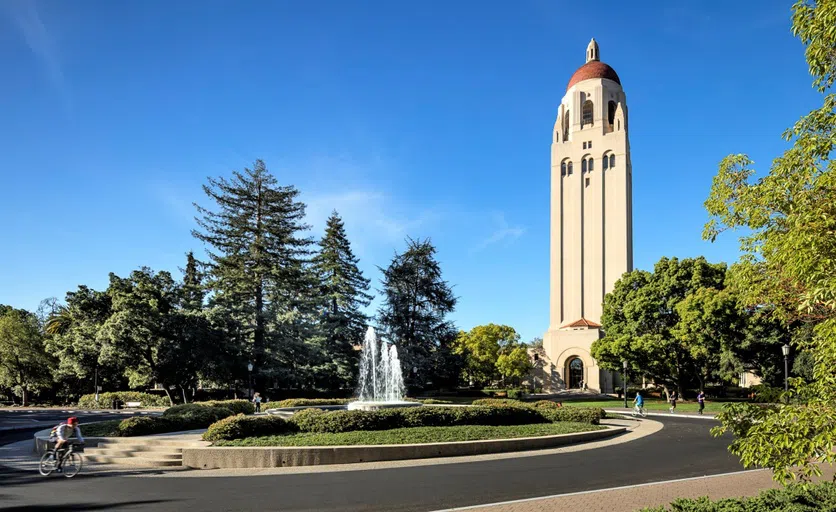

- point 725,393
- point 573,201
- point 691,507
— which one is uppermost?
point 573,201

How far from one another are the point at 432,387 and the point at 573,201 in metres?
26.2

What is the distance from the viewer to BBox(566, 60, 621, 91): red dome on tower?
65.3 metres

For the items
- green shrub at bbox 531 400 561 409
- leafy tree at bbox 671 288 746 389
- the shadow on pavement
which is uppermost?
leafy tree at bbox 671 288 746 389

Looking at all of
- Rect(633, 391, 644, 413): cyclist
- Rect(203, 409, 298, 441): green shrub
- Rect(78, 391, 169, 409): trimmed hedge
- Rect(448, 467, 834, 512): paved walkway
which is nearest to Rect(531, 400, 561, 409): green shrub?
Rect(633, 391, 644, 413): cyclist

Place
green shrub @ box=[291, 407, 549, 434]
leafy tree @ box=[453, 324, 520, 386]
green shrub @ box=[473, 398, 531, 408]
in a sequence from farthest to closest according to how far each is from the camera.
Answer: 1. leafy tree @ box=[453, 324, 520, 386]
2. green shrub @ box=[473, 398, 531, 408]
3. green shrub @ box=[291, 407, 549, 434]

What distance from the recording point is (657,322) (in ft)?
150

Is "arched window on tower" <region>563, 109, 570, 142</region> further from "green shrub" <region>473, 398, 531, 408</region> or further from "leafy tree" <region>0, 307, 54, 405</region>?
"leafy tree" <region>0, 307, 54, 405</region>

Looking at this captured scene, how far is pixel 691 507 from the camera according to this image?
24.1ft

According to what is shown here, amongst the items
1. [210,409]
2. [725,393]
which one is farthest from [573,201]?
[210,409]

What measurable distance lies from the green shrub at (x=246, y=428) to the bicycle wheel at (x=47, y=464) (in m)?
3.75

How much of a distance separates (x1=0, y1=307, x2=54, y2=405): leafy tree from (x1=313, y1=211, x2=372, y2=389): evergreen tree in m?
24.9

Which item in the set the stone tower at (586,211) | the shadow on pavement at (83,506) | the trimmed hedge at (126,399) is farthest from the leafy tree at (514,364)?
the shadow on pavement at (83,506)

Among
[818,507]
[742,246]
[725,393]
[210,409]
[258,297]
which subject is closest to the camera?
[818,507]

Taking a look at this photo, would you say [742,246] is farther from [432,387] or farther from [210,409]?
[432,387]
